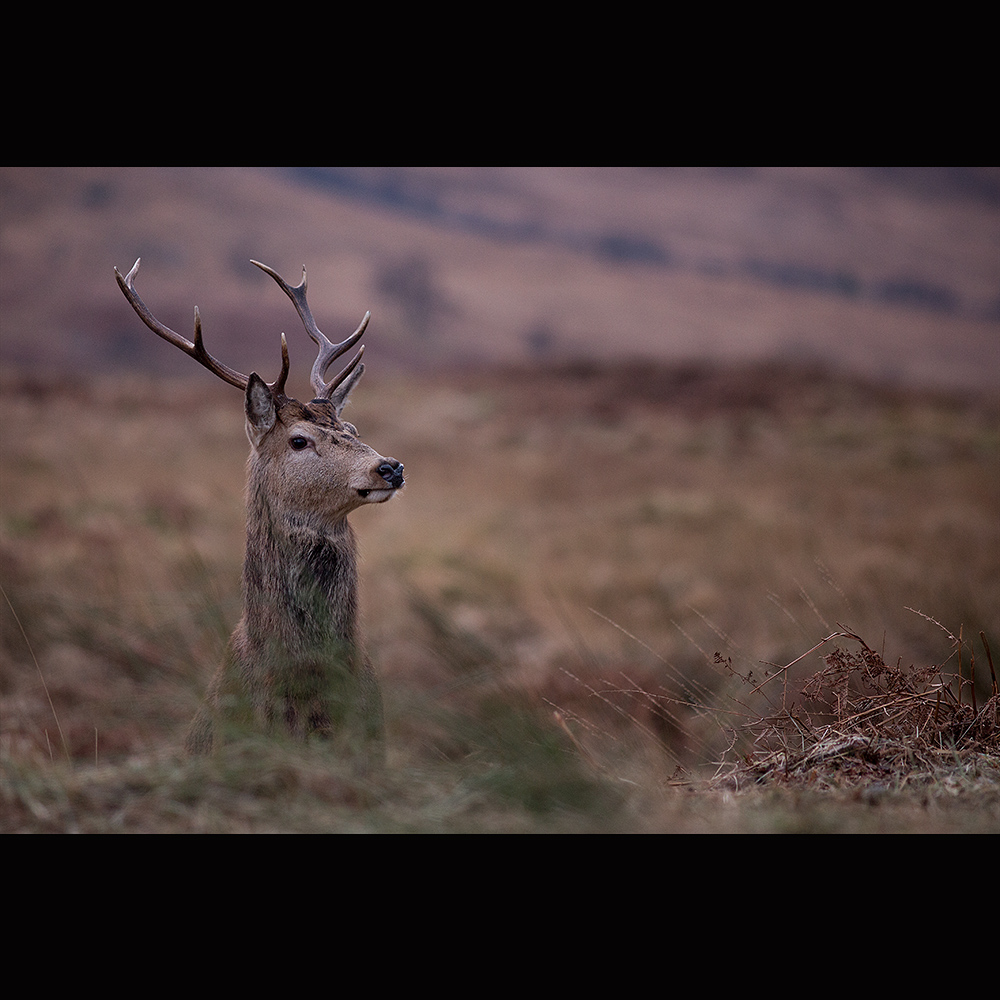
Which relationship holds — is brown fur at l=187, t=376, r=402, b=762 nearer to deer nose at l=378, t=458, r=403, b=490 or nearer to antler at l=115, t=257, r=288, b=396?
deer nose at l=378, t=458, r=403, b=490

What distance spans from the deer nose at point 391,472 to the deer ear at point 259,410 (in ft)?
2.19

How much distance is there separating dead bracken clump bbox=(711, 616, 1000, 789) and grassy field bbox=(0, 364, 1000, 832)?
2cm

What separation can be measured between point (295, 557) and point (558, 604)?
6.56 m

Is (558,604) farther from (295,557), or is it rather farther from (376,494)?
(376,494)

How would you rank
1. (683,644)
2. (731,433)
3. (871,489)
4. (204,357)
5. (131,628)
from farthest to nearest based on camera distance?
(731,433)
(871,489)
(683,644)
(131,628)
(204,357)

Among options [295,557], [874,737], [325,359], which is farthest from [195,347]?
[874,737]

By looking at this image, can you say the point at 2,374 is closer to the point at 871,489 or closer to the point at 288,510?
the point at 871,489

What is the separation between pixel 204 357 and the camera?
4.39m

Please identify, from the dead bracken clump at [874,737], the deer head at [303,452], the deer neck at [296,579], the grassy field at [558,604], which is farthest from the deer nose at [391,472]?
the dead bracken clump at [874,737]

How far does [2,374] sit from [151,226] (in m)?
37.0

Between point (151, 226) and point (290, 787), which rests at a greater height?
point (151, 226)

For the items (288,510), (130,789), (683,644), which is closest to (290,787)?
(130,789)

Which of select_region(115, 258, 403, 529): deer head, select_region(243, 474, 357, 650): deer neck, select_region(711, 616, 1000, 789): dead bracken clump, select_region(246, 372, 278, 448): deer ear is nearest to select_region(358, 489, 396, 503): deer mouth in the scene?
select_region(115, 258, 403, 529): deer head

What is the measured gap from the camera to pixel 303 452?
4414 millimetres
